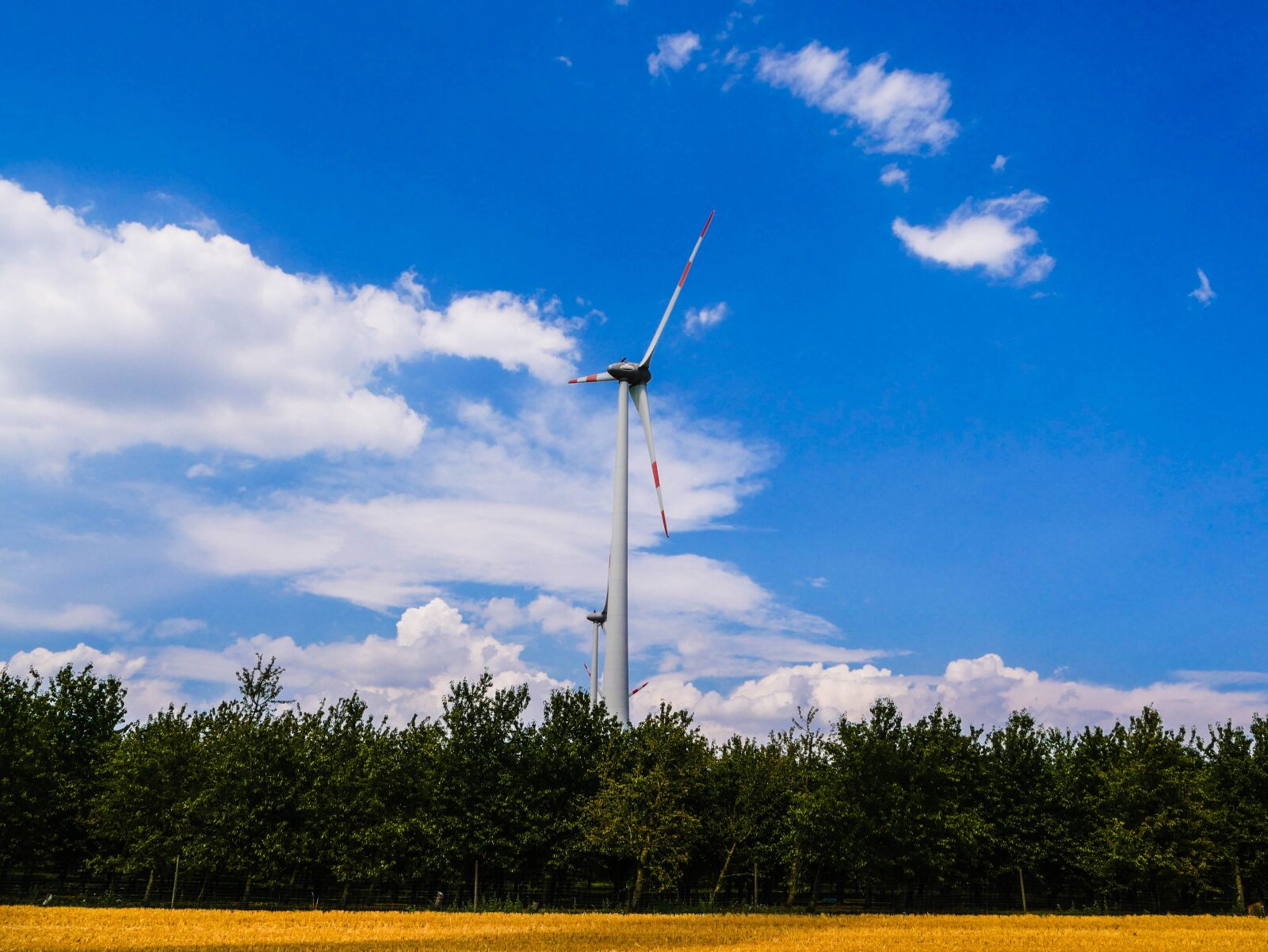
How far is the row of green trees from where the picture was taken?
198ft

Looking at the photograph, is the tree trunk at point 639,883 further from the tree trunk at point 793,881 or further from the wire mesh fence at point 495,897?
the tree trunk at point 793,881

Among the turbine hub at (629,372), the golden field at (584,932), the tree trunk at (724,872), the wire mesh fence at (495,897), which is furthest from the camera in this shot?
the turbine hub at (629,372)

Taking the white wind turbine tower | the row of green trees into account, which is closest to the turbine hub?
the white wind turbine tower

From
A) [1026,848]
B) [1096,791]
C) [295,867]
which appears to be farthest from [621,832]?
[1096,791]

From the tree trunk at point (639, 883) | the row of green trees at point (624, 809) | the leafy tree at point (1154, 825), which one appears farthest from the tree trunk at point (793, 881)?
the leafy tree at point (1154, 825)

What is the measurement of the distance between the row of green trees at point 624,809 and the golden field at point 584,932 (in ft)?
24.7

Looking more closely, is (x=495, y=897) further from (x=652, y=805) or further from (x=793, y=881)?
(x=793, y=881)

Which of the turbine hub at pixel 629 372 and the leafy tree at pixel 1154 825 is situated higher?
A: the turbine hub at pixel 629 372

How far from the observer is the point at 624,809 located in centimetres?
5900

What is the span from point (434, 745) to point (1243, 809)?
60354mm

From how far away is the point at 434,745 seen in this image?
63.2m

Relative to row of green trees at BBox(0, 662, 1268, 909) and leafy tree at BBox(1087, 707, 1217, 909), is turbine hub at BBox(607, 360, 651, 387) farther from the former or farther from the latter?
leafy tree at BBox(1087, 707, 1217, 909)

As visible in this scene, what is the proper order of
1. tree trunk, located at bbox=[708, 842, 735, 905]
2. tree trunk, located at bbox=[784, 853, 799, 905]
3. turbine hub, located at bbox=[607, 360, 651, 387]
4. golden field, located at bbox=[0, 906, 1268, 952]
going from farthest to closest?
1. turbine hub, located at bbox=[607, 360, 651, 387]
2. tree trunk, located at bbox=[708, 842, 735, 905]
3. tree trunk, located at bbox=[784, 853, 799, 905]
4. golden field, located at bbox=[0, 906, 1268, 952]

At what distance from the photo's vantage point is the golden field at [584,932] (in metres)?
35.1
